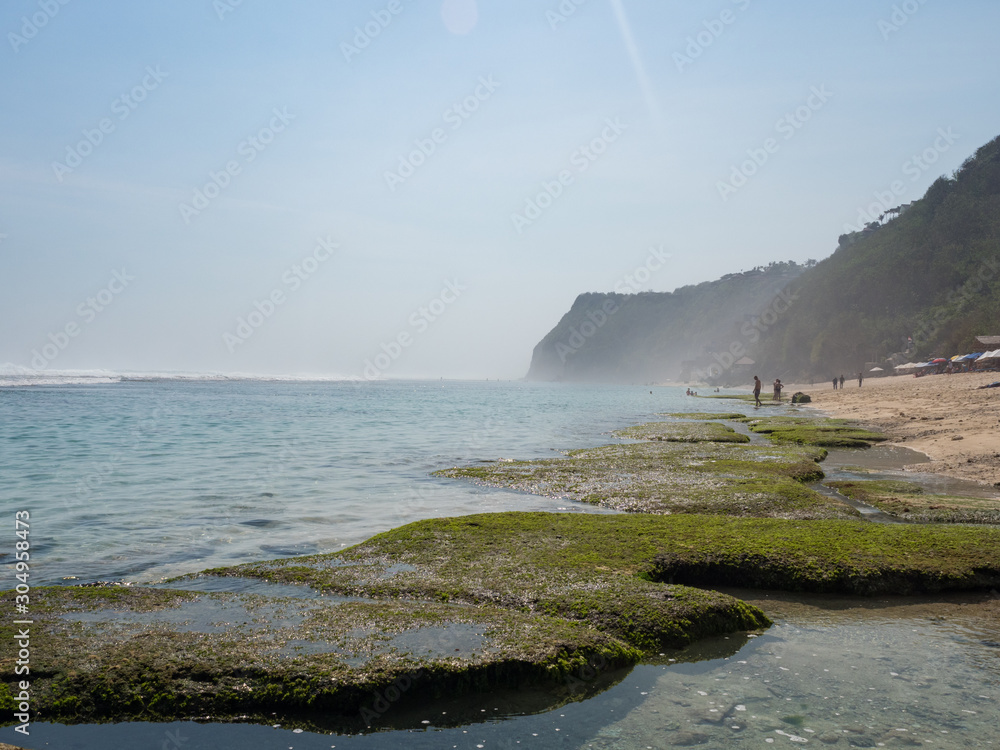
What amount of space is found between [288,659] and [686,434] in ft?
86.9

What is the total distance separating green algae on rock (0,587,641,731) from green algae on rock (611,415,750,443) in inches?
895

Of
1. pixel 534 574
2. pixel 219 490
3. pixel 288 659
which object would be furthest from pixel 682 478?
pixel 288 659

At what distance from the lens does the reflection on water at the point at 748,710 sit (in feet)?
16.3

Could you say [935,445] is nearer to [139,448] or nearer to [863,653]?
[863,653]

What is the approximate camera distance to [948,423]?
2820 centimetres

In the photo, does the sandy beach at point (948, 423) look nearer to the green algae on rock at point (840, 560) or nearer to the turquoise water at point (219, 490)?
the green algae on rock at point (840, 560)

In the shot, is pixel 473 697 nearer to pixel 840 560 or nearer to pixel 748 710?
pixel 748 710

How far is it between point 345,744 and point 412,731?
0.53 meters

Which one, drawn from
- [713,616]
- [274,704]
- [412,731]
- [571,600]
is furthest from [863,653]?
[274,704]

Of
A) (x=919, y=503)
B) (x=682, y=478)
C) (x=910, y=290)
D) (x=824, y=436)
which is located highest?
(x=910, y=290)

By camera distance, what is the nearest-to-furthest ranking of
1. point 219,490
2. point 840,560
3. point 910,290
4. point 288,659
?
point 288,659, point 840,560, point 219,490, point 910,290

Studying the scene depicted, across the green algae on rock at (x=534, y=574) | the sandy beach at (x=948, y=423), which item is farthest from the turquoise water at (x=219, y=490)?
the sandy beach at (x=948, y=423)

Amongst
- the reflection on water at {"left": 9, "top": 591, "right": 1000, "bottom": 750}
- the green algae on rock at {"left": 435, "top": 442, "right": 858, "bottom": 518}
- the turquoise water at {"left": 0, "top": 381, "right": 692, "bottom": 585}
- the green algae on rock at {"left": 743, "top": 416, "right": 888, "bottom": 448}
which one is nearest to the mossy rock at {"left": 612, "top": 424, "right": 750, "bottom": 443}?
the green algae on rock at {"left": 743, "top": 416, "right": 888, "bottom": 448}

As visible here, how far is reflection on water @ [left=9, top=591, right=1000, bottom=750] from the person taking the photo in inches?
195
